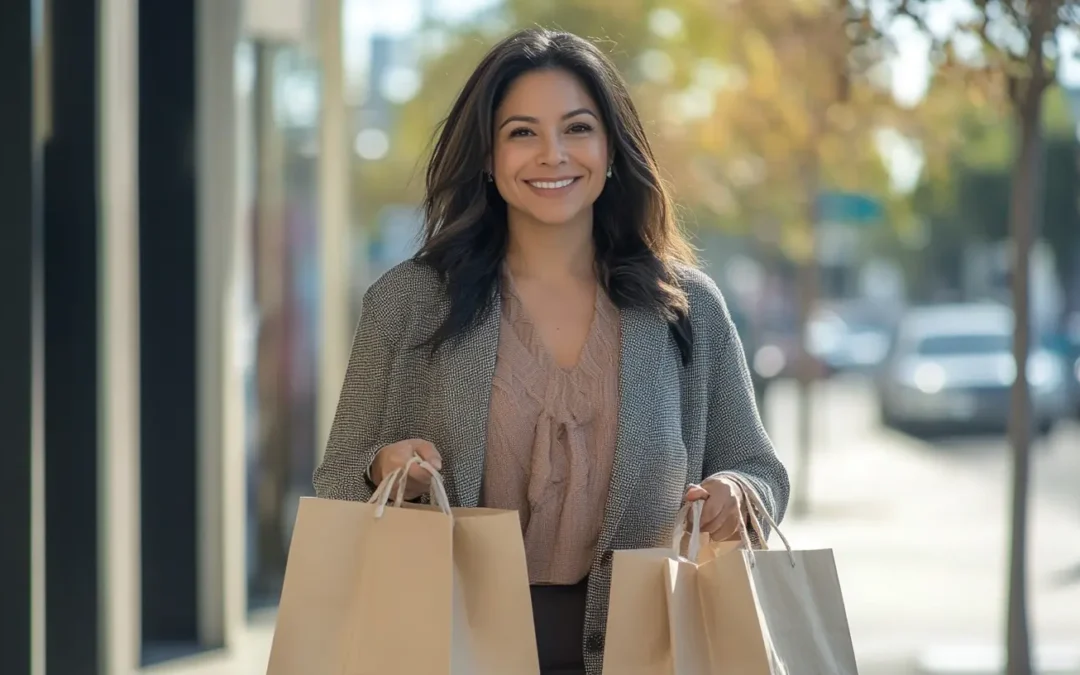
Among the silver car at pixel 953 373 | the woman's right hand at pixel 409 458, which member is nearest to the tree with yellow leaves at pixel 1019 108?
the woman's right hand at pixel 409 458

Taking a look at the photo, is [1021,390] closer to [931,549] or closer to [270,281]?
[270,281]

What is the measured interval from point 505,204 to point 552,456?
1.82ft

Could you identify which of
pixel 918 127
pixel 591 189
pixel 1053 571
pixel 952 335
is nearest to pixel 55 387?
pixel 591 189

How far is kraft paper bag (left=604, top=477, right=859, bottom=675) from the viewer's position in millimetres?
2758

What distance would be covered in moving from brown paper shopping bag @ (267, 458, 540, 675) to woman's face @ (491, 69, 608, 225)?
0.59m

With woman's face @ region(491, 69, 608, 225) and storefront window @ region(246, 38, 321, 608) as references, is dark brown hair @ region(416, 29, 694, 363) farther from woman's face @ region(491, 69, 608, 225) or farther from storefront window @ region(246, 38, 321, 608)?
storefront window @ region(246, 38, 321, 608)

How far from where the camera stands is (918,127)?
54.9 ft

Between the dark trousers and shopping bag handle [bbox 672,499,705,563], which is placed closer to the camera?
shopping bag handle [bbox 672,499,705,563]

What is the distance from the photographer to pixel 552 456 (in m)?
3.03

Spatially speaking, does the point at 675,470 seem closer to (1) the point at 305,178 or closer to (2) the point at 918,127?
(1) the point at 305,178

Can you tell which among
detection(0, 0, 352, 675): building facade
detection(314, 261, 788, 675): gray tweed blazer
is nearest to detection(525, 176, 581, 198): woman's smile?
detection(314, 261, 788, 675): gray tweed blazer

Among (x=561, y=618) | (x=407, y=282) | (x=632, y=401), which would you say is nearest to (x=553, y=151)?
(x=407, y=282)

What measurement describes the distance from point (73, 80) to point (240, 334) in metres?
2.36

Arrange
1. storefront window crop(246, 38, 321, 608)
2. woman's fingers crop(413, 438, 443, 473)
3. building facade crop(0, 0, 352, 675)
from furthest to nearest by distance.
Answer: storefront window crop(246, 38, 321, 608)
building facade crop(0, 0, 352, 675)
woman's fingers crop(413, 438, 443, 473)
